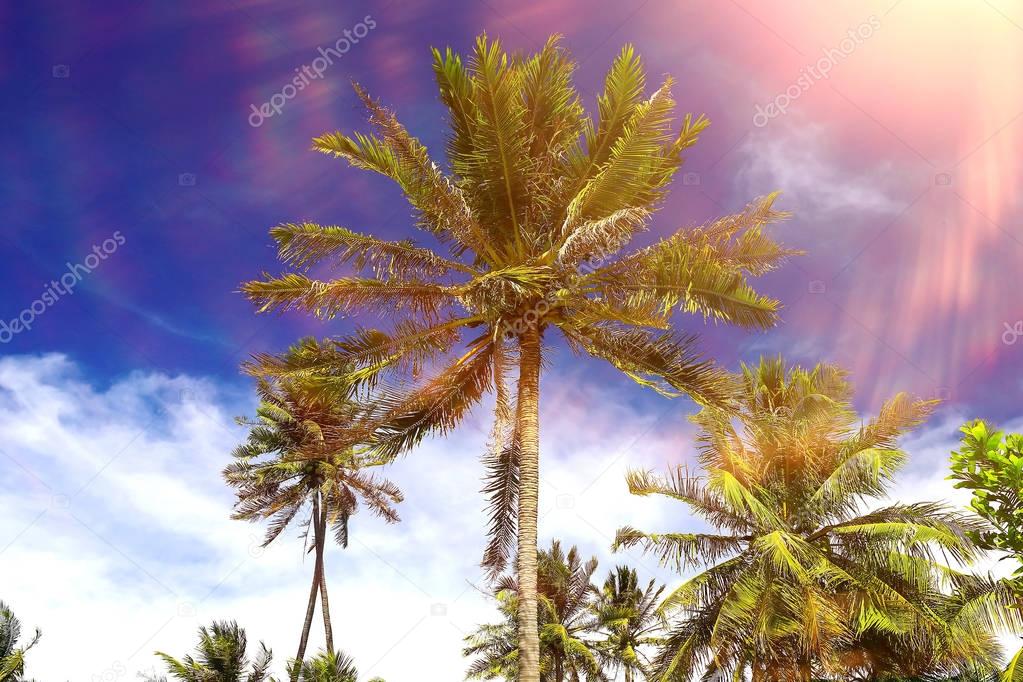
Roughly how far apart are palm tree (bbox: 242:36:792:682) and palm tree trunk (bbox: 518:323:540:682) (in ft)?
0.10

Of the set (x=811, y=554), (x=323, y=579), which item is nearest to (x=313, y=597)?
(x=323, y=579)

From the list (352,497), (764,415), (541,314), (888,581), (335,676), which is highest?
(352,497)

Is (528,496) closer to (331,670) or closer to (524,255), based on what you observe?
(524,255)

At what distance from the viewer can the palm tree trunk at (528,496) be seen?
986 cm

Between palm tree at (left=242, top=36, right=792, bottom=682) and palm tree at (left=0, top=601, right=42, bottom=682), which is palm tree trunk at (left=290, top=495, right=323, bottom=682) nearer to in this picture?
palm tree at (left=0, top=601, right=42, bottom=682)

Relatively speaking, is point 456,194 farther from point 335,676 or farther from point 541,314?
point 335,676

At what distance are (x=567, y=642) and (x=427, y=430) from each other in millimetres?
22442

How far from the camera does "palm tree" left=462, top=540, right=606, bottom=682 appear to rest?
3105 centimetres

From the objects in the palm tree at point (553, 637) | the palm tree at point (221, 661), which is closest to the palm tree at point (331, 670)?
the palm tree at point (221, 661)

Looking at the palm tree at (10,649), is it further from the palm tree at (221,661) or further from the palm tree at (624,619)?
the palm tree at (624,619)

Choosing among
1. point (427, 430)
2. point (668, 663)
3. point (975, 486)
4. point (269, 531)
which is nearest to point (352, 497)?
point (269, 531)

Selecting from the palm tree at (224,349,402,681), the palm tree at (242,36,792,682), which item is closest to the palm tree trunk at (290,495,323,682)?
the palm tree at (224,349,402,681)

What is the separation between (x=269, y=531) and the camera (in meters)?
28.0

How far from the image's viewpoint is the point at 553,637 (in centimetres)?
3094
